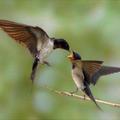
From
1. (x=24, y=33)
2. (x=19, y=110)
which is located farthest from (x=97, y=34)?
(x=24, y=33)

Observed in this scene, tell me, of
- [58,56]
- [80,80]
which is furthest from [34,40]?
[58,56]

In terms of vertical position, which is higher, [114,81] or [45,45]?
[45,45]

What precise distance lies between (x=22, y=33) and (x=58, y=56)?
295 centimetres

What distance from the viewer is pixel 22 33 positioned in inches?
42.1

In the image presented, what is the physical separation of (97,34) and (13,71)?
30.9 inches

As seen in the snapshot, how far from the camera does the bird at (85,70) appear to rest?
114cm

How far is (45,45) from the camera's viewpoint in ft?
3.89

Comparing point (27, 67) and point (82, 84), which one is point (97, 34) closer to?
point (27, 67)

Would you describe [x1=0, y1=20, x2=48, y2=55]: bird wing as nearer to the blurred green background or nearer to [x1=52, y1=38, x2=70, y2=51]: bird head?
[x1=52, y1=38, x2=70, y2=51]: bird head

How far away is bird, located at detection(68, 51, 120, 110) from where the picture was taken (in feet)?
3.74

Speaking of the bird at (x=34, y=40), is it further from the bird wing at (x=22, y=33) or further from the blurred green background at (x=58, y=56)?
the blurred green background at (x=58, y=56)

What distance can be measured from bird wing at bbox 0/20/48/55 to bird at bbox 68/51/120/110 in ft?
0.27

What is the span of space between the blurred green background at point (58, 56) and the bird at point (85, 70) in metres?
2.46

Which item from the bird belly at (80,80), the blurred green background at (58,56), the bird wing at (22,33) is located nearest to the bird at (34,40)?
the bird wing at (22,33)
